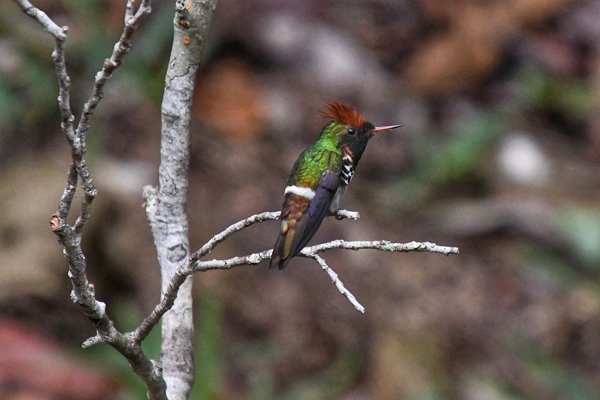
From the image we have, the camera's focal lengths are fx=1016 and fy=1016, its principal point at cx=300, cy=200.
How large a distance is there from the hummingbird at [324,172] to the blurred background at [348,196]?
2.50m

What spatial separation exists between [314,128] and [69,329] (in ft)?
8.91

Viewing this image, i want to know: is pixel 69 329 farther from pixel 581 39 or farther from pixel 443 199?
pixel 581 39

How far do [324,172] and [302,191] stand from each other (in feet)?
0.37

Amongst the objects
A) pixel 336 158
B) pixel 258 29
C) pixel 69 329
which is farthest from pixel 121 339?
pixel 258 29

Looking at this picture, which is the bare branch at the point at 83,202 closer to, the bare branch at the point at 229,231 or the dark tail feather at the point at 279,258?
the bare branch at the point at 229,231

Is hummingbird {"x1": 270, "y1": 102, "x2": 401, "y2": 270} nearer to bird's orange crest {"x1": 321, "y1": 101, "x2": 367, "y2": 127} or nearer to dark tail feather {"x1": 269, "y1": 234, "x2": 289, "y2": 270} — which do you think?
bird's orange crest {"x1": 321, "y1": 101, "x2": 367, "y2": 127}

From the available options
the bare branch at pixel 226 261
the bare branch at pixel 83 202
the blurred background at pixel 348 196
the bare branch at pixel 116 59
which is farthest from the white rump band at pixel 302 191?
the blurred background at pixel 348 196

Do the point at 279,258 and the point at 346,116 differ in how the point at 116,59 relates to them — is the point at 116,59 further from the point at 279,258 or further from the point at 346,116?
the point at 346,116

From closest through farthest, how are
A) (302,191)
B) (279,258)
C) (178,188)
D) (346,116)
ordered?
(279,258)
(178,188)
(302,191)
(346,116)

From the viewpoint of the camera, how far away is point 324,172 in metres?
3.06

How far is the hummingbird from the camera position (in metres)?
2.86

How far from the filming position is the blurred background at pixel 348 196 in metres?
6.50

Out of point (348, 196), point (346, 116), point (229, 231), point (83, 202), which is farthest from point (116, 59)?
point (348, 196)

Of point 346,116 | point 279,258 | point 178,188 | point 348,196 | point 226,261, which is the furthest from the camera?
point 348,196
